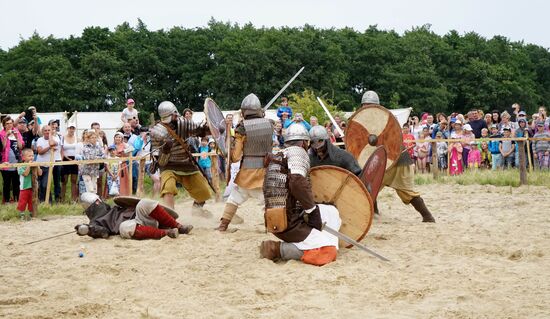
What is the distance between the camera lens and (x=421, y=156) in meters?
13.6

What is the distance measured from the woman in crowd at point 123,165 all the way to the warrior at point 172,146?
8.13 ft

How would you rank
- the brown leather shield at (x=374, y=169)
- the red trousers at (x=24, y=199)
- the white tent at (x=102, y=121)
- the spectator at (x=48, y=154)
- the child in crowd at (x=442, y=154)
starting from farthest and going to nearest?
the white tent at (x=102, y=121), the child in crowd at (x=442, y=154), the spectator at (x=48, y=154), the red trousers at (x=24, y=199), the brown leather shield at (x=374, y=169)

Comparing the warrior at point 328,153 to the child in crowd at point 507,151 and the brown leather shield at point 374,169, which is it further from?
the child in crowd at point 507,151

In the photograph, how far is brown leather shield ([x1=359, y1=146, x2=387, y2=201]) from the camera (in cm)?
638

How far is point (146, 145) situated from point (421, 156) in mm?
5324

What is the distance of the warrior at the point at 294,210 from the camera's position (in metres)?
5.75

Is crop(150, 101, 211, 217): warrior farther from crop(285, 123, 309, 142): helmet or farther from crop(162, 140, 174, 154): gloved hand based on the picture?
crop(285, 123, 309, 142): helmet

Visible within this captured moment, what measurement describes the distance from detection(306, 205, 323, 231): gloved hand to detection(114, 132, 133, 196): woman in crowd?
15.8 feet

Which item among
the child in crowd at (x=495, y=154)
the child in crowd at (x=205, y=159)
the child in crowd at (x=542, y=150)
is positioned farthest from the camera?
the child in crowd at (x=495, y=154)

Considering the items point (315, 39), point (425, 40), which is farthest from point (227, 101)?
point (425, 40)

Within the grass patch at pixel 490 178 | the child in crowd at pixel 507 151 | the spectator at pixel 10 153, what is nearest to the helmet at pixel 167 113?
the spectator at pixel 10 153

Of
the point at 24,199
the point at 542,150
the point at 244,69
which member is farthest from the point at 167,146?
the point at 244,69

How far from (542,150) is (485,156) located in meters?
1.34

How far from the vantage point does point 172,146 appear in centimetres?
770
